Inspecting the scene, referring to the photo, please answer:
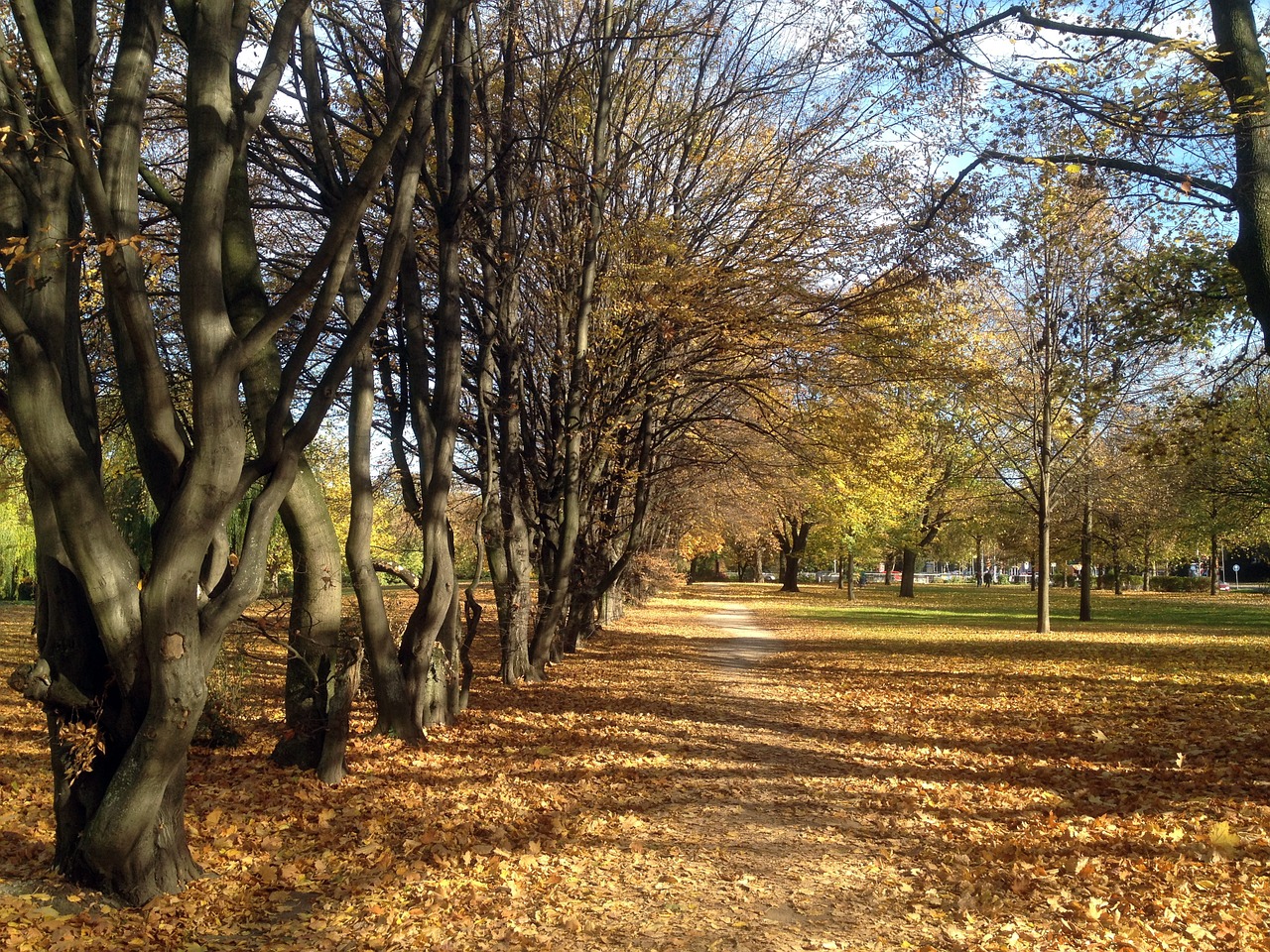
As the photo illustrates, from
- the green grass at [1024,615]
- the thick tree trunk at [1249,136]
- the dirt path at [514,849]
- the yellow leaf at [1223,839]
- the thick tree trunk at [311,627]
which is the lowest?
the green grass at [1024,615]

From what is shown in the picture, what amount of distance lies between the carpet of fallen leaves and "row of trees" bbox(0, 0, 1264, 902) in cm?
57

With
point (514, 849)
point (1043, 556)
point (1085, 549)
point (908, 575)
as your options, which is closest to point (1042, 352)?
point (1043, 556)

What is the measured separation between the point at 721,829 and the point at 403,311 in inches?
231

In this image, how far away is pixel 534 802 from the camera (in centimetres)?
666

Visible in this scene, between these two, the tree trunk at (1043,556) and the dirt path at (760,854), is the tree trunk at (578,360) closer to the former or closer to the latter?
the dirt path at (760,854)

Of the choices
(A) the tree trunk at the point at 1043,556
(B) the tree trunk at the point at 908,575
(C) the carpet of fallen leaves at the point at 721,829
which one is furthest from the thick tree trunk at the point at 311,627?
(B) the tree trunk at the point at 908,575

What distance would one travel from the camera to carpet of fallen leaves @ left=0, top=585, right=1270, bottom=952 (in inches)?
174

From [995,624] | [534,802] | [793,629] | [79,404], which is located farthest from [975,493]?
[79,404]

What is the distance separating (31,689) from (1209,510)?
35879mm

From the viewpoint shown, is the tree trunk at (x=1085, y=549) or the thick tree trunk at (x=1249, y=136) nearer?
the thick tree trunk at (x=1249, y=136)

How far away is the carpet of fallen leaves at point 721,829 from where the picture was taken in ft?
14.5

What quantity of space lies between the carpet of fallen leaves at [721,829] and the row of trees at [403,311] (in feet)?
1.88

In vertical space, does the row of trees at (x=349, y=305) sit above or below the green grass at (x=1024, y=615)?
above

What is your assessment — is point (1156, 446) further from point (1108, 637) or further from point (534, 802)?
point (1108, 637)
